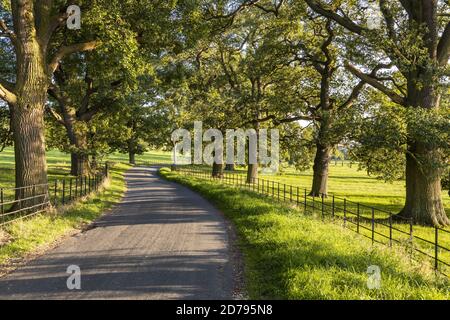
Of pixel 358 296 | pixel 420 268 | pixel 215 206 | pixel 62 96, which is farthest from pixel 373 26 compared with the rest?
pixel 62 96

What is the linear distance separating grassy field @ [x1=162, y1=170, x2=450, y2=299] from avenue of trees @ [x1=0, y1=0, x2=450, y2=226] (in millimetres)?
7986

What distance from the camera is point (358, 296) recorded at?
20.6 feet

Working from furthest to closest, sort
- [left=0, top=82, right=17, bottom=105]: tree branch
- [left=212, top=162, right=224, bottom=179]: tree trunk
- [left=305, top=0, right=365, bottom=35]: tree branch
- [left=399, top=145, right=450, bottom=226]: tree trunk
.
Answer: [left=212, top=162, right=224, bottom=179]: tree trunk, [left=305, top=0, right=365, bottom=35]: tree branch, [left=399, top=145, right=450, bottom=226]: tree trunk, [left=0, top=82, right=17, bottom=105]: tree branch

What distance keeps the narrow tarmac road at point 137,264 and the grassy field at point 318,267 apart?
693mm

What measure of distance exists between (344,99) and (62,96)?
20.7 metres

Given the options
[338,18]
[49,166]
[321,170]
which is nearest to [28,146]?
[338,18]

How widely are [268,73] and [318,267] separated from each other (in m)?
20.3

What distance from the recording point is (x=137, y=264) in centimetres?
892

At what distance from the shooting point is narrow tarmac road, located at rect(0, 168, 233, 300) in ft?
23.3
